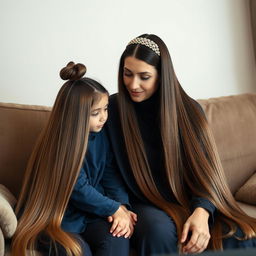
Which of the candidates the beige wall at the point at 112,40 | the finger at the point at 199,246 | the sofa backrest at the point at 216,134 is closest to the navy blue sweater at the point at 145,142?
the finger at the point at 199,246

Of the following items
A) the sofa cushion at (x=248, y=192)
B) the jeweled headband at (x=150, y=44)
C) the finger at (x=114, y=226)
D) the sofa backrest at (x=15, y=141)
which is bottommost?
the sofa cushion at (x=248, y=192)

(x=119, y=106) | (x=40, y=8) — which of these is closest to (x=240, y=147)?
(x=119, y=106)

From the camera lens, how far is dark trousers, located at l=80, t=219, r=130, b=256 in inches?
57.7

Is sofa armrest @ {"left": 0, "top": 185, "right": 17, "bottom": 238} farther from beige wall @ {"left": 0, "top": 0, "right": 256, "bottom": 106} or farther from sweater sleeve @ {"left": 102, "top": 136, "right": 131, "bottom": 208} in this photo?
beige wall @ {"left": 0, "top": 0, "right": 256, "bottom": 106}

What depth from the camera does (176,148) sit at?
1748 mm

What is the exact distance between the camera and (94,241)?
60.0 inches

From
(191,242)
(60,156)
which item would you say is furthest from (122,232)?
(60,156)

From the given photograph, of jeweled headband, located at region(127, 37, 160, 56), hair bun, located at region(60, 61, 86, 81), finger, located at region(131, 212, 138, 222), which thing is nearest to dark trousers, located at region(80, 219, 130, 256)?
finger, located at region(131, 212, 138, 222)

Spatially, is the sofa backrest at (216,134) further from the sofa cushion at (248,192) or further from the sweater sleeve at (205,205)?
the sweater sleeve at (205,205)

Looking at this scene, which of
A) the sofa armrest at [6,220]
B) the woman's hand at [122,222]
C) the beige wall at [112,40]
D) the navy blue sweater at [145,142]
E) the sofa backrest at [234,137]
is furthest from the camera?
the beige wall at [112,40]

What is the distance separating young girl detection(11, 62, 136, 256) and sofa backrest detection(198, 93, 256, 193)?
0.58 metres

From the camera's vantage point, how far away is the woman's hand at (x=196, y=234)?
1.49 meters

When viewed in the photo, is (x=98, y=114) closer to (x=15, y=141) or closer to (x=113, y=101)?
(x=113, y=101)

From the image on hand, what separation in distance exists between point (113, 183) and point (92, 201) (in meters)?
0.19
